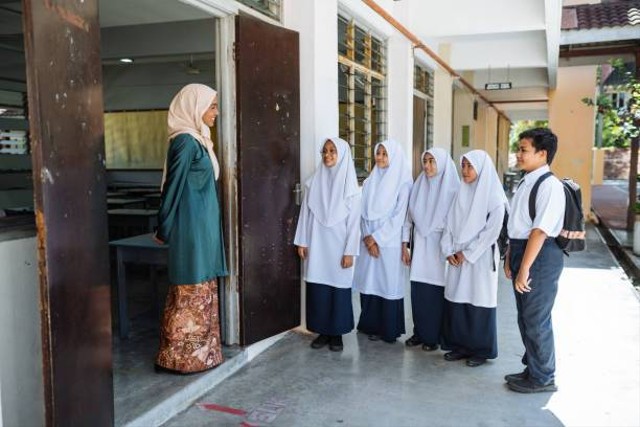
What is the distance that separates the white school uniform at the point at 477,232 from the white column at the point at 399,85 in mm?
2801

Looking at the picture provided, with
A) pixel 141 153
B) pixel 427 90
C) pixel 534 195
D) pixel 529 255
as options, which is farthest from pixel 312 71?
pixel 141 153

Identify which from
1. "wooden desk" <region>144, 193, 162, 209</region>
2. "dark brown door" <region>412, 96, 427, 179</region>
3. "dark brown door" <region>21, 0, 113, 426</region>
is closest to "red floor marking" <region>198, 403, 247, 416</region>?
"dark brown door" <region>21, 0, 113, 426</region>

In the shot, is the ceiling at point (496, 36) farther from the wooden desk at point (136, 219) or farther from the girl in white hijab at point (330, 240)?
the wooden desk at point (136, 219)

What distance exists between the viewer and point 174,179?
284 cm

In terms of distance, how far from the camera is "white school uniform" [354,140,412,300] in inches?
147

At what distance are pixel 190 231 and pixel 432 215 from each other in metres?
1.56

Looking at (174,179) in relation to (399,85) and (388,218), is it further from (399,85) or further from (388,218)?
(399,85)

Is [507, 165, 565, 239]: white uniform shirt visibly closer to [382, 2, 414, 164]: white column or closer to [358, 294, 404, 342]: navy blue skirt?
[358, 294, 404, 342]: navy blue skirt

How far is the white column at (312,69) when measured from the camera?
3.87m

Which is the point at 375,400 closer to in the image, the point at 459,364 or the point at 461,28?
the point at 459,364

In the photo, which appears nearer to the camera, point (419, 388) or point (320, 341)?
point (419, 388)

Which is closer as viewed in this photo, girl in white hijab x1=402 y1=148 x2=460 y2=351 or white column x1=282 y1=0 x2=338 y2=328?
girl in white hijab x1=402 y1=148 x2=460 y2=351

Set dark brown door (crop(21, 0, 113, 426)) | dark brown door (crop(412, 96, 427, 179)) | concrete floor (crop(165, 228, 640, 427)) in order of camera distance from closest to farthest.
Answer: dark brown door (crop(21, 0, 113, 426)) → concrete floor (crop(165, 228, 640, 427)) → dark brown door (crop(412, 96, 427, 179))

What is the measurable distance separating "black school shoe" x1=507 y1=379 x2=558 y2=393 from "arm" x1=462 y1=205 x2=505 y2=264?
0.73m
